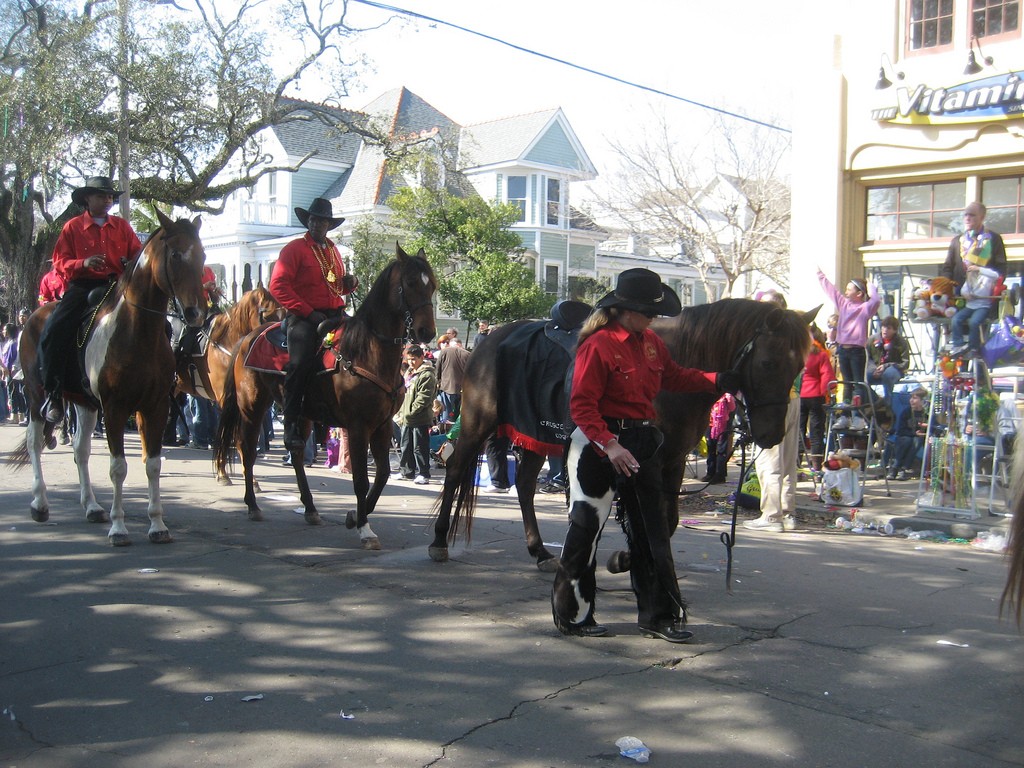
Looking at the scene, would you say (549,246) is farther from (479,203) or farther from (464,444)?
(464,444)

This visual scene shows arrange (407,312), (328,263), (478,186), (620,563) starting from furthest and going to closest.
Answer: (478,186) < (328,263) < (407,312) < (620,563)

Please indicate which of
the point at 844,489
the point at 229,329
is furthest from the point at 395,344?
the point at 844,489

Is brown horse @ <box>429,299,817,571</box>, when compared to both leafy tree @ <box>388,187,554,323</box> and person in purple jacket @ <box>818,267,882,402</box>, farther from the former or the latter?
leafy tree @ <box>388,187,554,323</box>

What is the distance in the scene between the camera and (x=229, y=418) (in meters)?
8.69

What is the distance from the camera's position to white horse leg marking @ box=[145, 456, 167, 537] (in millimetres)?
6789

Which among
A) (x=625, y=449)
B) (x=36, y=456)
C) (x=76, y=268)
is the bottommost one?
(x=36, y=456)

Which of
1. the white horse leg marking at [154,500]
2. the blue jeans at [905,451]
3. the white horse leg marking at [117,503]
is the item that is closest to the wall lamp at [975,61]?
the blue jeans at [905,451]

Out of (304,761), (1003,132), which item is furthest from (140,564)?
(1003,132)

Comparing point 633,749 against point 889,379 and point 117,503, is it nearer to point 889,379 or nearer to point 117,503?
point 117,503

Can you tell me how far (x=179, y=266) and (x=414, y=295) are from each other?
1847 mm

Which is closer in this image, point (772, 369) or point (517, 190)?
point (772, 369)

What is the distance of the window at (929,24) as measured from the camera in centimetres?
1337

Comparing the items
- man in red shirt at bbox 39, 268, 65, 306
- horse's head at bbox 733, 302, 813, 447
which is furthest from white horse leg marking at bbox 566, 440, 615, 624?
man in red shirt at bbox 39, 268, 65, 306

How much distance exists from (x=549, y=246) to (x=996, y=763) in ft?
104
